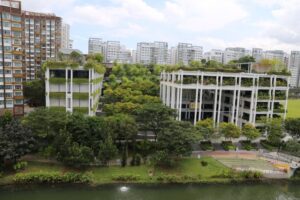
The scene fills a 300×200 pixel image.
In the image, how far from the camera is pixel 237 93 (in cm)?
3325

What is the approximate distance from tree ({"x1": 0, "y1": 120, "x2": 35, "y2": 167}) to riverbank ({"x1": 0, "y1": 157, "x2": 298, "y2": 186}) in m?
1.42

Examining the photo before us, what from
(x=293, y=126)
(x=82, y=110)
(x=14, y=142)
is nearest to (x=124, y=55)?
(x=82, y=110)

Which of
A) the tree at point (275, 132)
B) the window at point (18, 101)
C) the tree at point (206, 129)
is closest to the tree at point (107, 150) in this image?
the tree at point (206, 129)

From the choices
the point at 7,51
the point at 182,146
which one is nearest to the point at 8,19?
the point at 7,51

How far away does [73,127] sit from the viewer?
74.8 ft

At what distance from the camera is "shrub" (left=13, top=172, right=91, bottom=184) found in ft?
64.2

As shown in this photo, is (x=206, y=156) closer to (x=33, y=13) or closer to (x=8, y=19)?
(x=8, y=19)

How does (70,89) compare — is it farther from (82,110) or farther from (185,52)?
(185,52)

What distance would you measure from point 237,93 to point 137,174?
1886cm

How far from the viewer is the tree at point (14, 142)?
19695mm

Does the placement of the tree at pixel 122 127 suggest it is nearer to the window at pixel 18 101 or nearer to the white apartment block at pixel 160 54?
the window at pixel 18 101

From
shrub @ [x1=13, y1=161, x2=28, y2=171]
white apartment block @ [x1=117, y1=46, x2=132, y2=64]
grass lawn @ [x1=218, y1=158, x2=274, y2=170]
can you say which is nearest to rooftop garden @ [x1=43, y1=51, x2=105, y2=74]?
shrub @ [x1=13, y1=161, x2=28, y2=171]

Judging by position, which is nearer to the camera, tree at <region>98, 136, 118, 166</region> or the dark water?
the dark water

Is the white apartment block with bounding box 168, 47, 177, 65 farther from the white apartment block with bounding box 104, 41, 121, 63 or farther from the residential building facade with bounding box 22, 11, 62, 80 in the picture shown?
the residential building facade with bounding box 22, 11, 62, 80
